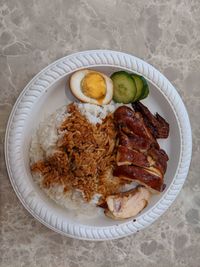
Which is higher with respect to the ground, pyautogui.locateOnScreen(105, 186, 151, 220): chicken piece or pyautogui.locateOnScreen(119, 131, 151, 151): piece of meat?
pyautogui.locateOnScreen(119, 131, 151, 151): piece of meat

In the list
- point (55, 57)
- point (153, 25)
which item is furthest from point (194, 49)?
point (55, 57)

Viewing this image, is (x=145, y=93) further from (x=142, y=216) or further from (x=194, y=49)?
(x=142, y=216)

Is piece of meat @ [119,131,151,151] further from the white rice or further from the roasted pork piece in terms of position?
the white rice

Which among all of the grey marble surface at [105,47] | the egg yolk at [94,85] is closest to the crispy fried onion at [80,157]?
the egg yolk at [94,85]

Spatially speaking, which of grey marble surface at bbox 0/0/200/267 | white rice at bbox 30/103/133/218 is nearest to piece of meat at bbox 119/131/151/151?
white rice at bbox 30/103/133/218

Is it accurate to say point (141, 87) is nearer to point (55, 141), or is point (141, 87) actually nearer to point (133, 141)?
point (133, 141)

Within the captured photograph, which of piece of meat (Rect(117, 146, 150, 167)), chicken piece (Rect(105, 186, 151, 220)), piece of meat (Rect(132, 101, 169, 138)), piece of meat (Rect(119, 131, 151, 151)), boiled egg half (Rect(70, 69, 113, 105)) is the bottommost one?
chicken piece (Rect(105, 186, 151, 220))

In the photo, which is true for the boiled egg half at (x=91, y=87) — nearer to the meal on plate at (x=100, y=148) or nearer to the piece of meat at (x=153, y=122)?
the meal on plate at (x=100, y=148)
